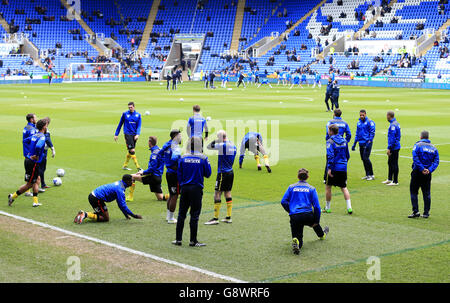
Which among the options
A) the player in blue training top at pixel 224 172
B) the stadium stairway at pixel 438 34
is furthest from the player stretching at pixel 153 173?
the stadium stairway at pixel 438 34

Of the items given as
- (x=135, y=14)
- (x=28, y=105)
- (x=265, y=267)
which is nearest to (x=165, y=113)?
(x=28, y=105)

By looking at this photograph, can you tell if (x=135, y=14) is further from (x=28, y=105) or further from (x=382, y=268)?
(x=382, y=268)

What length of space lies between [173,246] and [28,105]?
111 feet

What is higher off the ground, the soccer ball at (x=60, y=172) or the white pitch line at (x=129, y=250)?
→ the soccer ball at (x=60, y=172)

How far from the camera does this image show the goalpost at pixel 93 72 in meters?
81.6

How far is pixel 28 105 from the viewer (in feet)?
141

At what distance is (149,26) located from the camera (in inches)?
3947

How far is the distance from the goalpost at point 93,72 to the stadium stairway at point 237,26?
17665 millimetres

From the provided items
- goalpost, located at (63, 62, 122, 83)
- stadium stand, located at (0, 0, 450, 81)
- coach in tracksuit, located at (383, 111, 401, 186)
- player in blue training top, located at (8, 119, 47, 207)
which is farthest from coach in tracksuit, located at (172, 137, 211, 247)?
goalpost, located at (63, 62, 122, 83)

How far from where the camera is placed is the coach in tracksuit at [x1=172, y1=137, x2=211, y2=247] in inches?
454

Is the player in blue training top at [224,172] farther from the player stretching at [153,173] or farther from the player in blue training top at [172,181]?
the player stretching at [153,173]

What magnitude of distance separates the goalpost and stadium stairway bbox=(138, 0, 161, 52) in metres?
10.4

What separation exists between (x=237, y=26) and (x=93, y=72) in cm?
2457

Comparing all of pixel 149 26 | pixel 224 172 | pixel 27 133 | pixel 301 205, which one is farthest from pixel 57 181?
pixel 149 26
